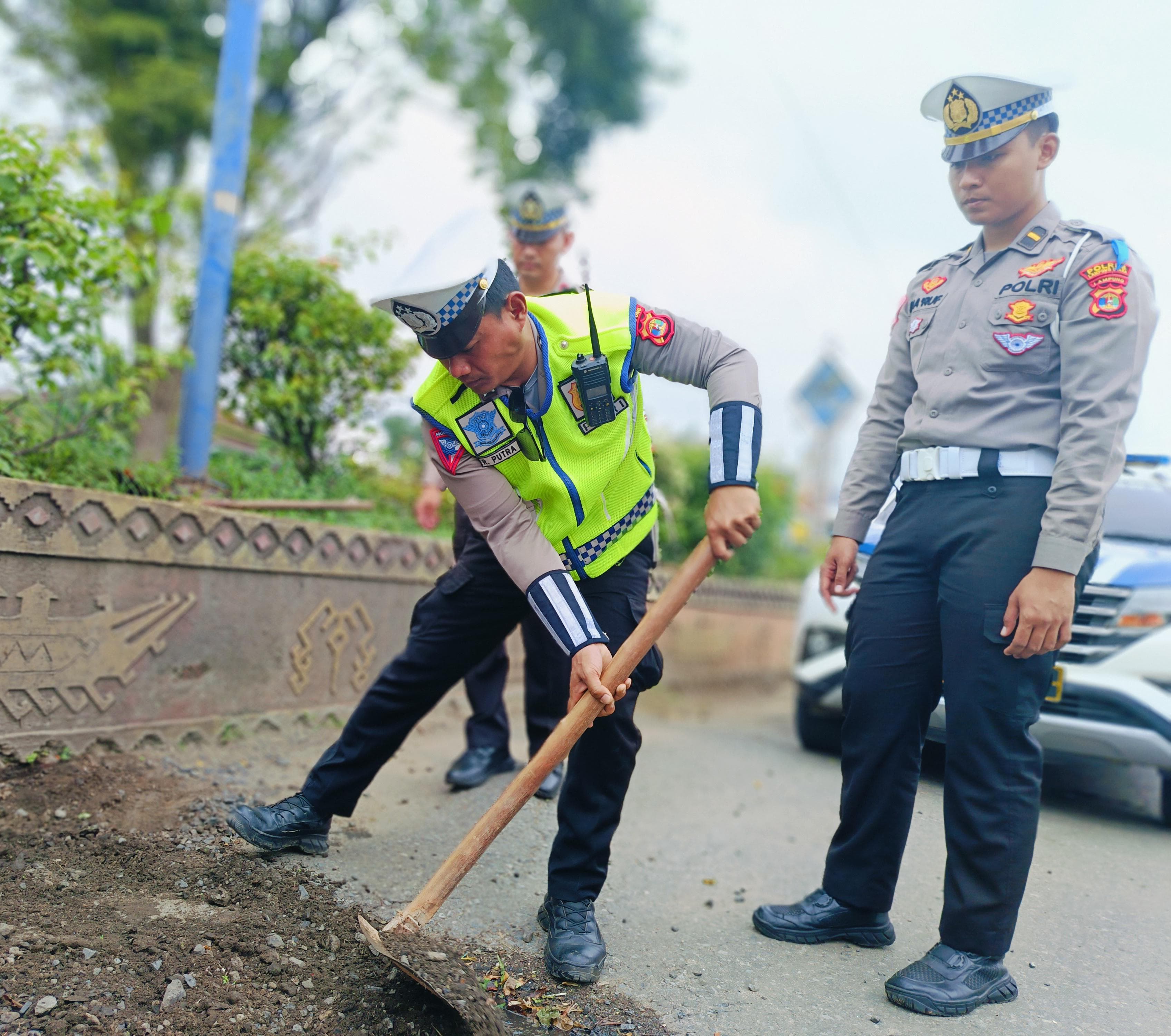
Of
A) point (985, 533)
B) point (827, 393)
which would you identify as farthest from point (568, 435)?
point (827, 393)

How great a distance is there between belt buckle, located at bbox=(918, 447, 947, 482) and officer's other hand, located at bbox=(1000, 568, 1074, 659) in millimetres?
330

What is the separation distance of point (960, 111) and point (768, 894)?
224cm

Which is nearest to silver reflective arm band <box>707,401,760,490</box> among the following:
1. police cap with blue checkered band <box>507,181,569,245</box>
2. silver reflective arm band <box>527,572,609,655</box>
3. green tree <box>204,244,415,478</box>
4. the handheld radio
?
the handheld radio

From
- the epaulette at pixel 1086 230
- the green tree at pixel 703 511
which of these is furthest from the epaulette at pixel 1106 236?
the green tree at pixel 703 511

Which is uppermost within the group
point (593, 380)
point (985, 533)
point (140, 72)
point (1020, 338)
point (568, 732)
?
point (140, 72)

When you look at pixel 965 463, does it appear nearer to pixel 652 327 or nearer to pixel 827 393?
pixel 652 327

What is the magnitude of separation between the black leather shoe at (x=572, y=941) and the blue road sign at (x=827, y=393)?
317 inches

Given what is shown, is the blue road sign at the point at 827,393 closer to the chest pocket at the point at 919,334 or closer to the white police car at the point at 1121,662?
the white police car at the point at 1121,662

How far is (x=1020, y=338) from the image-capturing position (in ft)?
7.23

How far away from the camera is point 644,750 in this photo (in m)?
4.62

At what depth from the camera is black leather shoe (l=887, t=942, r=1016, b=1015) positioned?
2.10 meters

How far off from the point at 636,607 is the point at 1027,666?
2.99 ft

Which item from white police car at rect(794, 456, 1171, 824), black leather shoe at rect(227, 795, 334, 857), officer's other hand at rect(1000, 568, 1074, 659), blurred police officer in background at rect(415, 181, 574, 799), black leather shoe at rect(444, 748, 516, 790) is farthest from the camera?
black leather shoe at rect(444, 748, 516, 790)

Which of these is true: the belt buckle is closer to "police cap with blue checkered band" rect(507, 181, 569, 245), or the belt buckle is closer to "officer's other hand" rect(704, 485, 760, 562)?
"officer's other hand" rect(704, 485, 760, 562)
